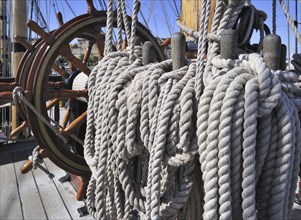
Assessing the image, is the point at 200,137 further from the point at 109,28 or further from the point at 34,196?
the point at 34,196

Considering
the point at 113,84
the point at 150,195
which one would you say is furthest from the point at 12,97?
the point at 150,195

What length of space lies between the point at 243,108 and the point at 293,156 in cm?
17

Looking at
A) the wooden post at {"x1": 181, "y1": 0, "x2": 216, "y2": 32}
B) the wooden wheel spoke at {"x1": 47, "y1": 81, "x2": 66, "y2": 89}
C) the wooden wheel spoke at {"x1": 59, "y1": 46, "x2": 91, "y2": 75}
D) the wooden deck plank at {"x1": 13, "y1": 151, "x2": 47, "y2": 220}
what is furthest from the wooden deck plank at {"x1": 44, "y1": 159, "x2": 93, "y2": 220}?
the wooden post at {"x1": 181, "y1": 0, "x2": 216, "y2": 32}

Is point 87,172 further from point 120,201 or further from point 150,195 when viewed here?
point 150,195

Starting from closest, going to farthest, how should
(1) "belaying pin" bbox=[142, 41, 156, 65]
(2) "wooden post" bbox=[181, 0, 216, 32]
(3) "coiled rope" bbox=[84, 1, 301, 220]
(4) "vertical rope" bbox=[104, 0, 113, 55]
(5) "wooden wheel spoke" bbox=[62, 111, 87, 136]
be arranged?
(3) "coiled rope" bbox=[84, 1, 301, 220], (1) "belaying pin" bbox=[142, 41, 156, 65], (4) "vertical rope" bbox=[104, 0, 113, 55], (5) "wooden wheel spoke" bbox=[62, 111, 87, 136], (2) "wooden post" bbox=[181, 0, 216, 32]

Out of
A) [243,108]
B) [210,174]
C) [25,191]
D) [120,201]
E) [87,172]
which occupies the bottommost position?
[25,191]

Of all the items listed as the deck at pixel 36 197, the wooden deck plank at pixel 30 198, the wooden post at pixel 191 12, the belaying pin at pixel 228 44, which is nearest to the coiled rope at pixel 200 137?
the belaying pin at pixel 228 44

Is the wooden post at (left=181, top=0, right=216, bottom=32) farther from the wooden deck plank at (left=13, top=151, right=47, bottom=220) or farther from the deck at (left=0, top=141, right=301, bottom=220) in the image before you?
the wooden deck plank at (left=13, top=151, right=47, bottom=220)

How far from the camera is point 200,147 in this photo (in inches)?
30.8

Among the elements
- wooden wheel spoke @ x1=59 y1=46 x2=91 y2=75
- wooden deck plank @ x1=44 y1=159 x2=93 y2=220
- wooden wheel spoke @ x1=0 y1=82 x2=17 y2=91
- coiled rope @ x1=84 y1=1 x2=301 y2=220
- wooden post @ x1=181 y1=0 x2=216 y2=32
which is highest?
wooden post @ x1=181 y1=0 x2=216 y2=32

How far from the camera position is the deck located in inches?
80.5

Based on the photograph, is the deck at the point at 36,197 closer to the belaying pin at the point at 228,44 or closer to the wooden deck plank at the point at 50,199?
the wooden deck plank at the point at 50,199

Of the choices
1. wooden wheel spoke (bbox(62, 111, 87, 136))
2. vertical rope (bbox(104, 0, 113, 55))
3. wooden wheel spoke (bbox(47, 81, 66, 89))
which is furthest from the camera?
wooden wheel spoke (bbox(47, 81, 66, 89))

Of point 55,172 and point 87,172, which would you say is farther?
point 55,172
